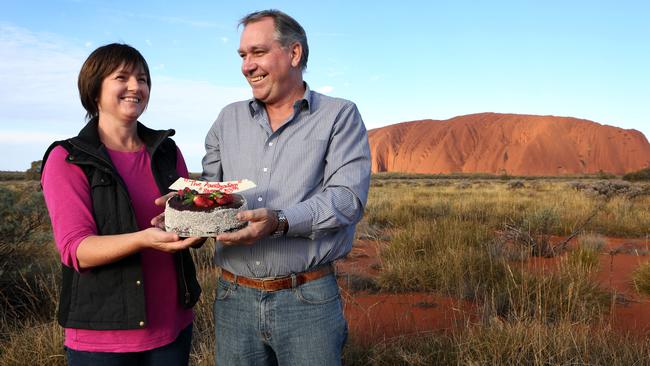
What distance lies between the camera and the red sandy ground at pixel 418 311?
449 centimetres

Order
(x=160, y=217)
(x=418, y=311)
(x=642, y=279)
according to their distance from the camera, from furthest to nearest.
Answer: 1. (x=642, y=279)
2. (x=418, y=311)
3. (x=160, y=217)

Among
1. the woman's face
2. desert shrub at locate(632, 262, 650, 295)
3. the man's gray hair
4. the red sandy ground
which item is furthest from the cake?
desert shrub at locate(632, 262, 650, 295)

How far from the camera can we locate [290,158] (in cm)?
212

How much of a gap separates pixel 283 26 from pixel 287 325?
1.27 metres

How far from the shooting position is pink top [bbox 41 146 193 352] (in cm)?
184

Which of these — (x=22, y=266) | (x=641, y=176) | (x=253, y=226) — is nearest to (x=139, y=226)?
(x=253, y=226)

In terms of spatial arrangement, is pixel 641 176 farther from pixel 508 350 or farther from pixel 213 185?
pixel 213 185

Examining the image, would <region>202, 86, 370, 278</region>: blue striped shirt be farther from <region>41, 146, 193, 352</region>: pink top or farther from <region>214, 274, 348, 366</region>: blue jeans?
<region>41, 146, 193, 352</region>: pink top

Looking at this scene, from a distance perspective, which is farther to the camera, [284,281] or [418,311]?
[418,311]

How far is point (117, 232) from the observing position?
6.33 ft

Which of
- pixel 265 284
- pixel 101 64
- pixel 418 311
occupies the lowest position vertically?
pixel 418 311

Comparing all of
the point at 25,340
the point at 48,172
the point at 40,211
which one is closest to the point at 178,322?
the point at 48,172

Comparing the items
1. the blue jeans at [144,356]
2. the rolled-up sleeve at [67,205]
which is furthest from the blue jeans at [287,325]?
the rolled-up sleeve at [67,205]

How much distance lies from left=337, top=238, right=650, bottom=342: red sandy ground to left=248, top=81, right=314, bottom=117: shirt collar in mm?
2262
